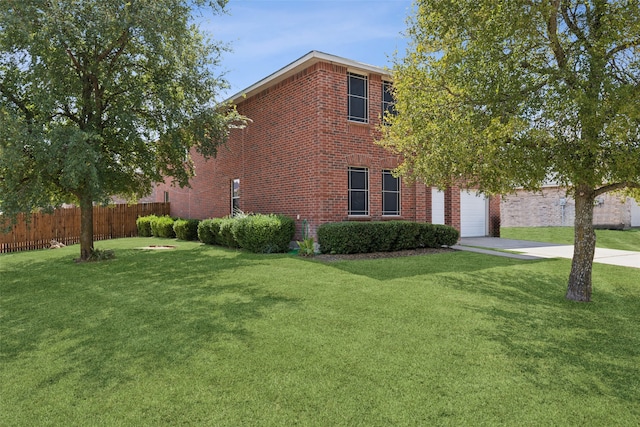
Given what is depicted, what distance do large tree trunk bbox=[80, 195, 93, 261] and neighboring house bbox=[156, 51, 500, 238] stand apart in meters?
5.79

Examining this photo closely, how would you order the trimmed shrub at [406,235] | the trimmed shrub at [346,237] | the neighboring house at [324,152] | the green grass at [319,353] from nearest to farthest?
the green grass at [319,353]
the trimmed shrub at [346,237]
the trimmed shrub at [406,235]
the neighboring house at [324,152]

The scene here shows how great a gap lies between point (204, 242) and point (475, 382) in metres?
14.4

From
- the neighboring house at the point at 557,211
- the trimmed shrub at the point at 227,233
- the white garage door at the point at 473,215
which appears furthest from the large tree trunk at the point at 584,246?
the neighboring house at the point at 557,211

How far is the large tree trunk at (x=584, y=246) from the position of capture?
644 centimetres

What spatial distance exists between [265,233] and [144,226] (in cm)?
1238

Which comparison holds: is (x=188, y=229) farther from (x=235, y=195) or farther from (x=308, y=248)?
(x=308, y=248)

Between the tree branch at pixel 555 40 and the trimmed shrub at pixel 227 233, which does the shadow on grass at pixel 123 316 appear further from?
the tree branch at pixel 555 40

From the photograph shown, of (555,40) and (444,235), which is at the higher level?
(555,40)

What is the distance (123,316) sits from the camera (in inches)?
218

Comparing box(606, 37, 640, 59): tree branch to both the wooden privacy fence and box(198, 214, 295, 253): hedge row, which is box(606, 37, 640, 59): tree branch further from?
the wooden privacy fence

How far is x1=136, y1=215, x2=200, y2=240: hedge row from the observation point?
710 inches

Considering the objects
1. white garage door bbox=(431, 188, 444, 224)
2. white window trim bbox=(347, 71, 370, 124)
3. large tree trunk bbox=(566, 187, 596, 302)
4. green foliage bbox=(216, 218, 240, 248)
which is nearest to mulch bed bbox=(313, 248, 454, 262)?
white garage door bbox=(431, 188, 444, 224)

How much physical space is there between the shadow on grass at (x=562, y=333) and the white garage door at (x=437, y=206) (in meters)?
7.23

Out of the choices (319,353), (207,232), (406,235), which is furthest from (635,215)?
(319,353)
